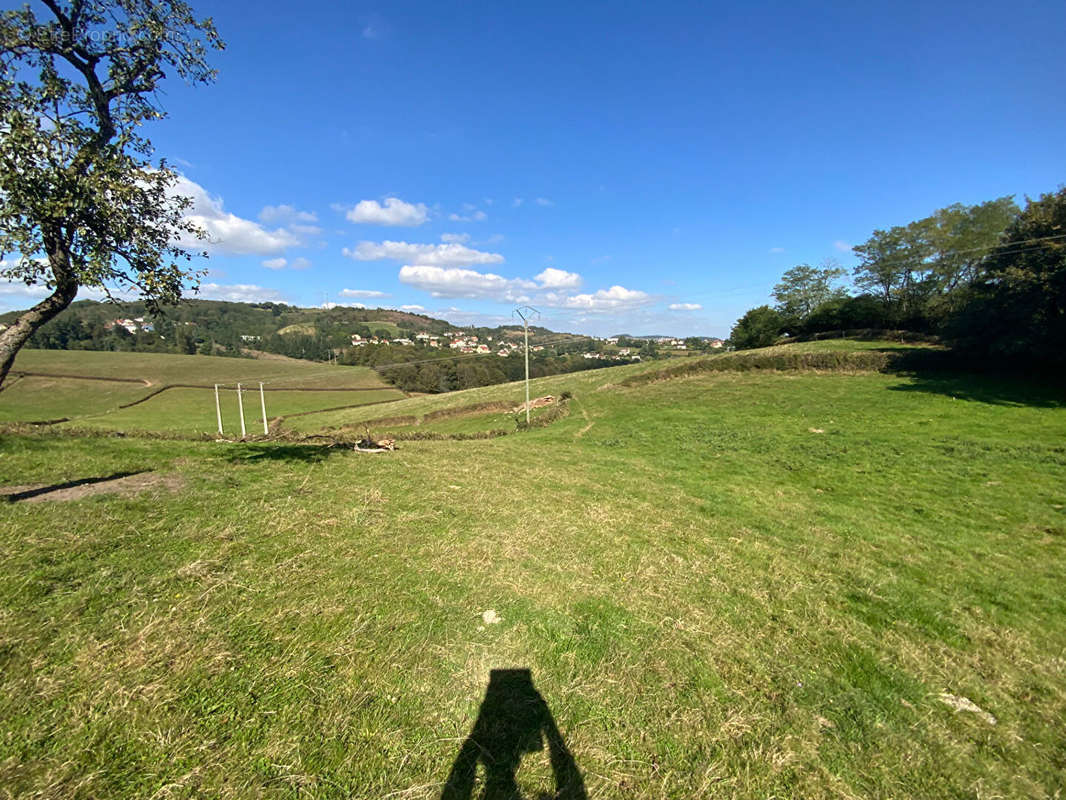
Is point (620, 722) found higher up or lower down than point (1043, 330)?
A: lower down

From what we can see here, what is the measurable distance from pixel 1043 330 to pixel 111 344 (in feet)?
460

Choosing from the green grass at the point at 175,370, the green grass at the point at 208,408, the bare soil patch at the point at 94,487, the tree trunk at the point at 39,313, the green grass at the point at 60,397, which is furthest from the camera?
the green grass at the point at 175,370

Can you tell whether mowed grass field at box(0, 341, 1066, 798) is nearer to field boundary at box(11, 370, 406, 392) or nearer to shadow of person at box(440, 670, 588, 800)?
shadow of person at box(440, 670, 588, 800)

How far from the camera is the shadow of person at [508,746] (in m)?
2.85

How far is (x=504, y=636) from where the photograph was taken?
14.4ft

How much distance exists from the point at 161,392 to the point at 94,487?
205 feet

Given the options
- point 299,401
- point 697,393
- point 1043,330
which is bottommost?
point 299,401

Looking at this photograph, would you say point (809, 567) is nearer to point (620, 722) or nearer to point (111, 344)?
point (620, 722)

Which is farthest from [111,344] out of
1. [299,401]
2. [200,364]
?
[299,401]

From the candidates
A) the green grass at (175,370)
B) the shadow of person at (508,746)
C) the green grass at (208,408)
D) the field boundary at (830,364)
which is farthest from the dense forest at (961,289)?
the green grass at (175,370)

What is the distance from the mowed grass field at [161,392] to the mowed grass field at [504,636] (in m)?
37.2

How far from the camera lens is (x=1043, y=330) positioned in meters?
19.7

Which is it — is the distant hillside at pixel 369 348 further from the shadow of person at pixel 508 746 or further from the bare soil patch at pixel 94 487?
the shadow of person at pixel 508 746

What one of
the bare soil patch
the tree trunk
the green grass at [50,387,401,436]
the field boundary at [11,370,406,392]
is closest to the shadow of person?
the bare soil patch
